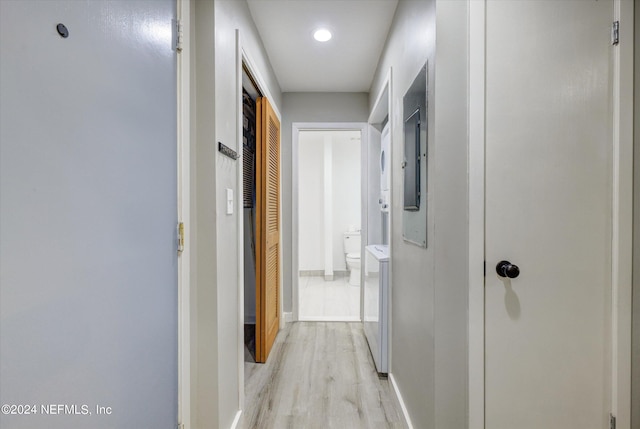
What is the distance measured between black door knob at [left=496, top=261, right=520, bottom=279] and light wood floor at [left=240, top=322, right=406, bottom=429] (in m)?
1.07

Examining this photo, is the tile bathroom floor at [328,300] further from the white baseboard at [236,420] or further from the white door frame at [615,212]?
the white door frame at [615,212]

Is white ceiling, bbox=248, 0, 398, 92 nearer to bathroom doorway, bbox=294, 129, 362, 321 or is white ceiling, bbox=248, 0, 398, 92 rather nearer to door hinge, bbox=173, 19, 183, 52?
door hinge, bbox=173, 19, 183, 52

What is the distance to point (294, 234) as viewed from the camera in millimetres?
3160

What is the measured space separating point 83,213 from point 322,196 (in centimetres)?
455

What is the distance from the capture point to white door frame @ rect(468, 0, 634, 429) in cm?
109

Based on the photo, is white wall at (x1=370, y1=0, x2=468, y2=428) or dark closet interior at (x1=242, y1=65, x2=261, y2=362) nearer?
white wall at (x1=370, y1=0, x2=468, y2=428)

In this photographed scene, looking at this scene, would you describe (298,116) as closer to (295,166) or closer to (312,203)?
(295,166)

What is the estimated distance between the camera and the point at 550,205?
1136 mm

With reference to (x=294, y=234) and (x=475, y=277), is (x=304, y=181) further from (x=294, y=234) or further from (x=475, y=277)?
(x=475, y=277)

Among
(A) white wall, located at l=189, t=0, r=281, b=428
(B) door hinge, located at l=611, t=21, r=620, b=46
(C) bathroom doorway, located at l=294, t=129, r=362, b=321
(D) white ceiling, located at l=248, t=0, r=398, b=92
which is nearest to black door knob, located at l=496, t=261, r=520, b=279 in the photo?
(B) door hinge, located at l=611, t=21, r=620, b=46

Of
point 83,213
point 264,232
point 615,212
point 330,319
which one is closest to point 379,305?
point 264,232

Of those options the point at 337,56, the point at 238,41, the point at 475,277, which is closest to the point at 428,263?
the point at 475,277

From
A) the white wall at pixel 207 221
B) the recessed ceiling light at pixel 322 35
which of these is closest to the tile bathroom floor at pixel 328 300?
the white wall at pixel 207 221

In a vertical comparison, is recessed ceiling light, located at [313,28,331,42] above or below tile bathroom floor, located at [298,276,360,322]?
above
